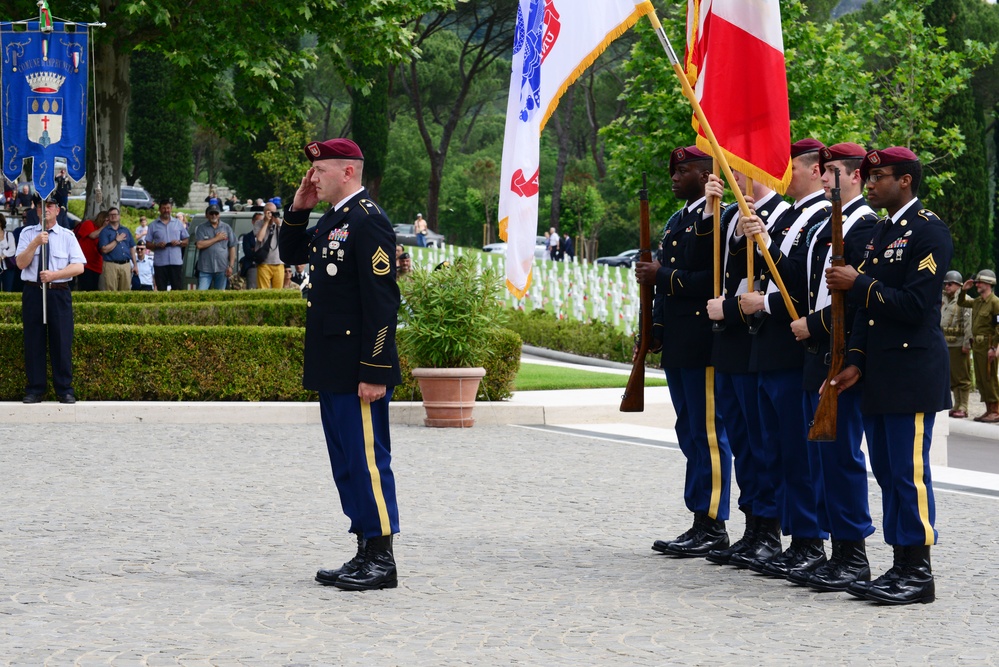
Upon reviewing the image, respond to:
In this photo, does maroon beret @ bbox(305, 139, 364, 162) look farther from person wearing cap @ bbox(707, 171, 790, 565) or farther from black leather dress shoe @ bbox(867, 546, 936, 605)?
black leather dress shoe @ bbox(867, 546, 936, 605)

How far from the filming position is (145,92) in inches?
2254

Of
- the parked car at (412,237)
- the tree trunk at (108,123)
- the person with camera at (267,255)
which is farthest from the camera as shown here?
the parked car at (412,237)

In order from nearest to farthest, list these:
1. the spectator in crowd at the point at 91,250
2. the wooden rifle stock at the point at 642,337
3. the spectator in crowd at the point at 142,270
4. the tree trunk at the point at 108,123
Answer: the wooden rifle stock at the point at 642,337, the spectator in crowd at the point at 91,250, the tree trunk at the point at 108,123, the spectator in crowd at the point at 142,270

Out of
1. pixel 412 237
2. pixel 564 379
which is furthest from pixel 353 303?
pixel 412 237

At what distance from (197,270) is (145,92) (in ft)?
119

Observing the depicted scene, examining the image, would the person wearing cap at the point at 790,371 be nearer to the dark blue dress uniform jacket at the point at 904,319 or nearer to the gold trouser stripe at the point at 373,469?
the dark blue dress uniform jacket at the point at 904,319

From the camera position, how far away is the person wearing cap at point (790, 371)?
727cm

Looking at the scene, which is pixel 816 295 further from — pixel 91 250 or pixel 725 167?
pixel 91 250

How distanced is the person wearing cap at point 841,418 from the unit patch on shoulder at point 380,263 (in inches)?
79.6

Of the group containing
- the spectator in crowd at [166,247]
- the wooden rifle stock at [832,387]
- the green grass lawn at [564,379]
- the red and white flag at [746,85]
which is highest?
the red and white flag at [746,85]

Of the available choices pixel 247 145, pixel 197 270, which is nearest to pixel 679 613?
pixel 197 270

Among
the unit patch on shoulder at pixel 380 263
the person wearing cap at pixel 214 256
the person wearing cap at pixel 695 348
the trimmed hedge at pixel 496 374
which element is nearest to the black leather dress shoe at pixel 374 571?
the unit patch on shoulder at pixel 380 263

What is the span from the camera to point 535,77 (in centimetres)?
807

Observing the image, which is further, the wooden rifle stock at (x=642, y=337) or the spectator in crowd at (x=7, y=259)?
the spectator in crowd at (x=7, y=259)
